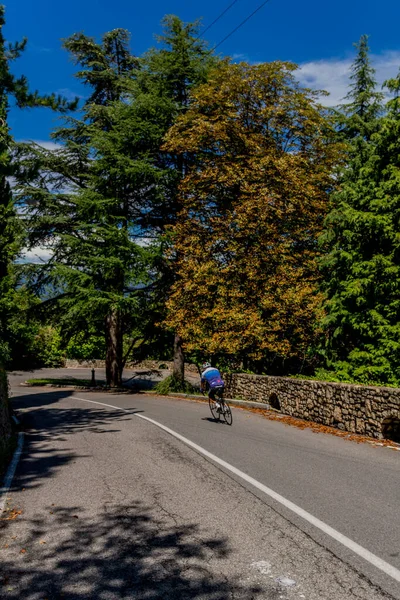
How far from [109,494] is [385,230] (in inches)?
618

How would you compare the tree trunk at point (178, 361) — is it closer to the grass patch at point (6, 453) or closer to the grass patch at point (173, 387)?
A: the grass patch at point (173, 387)

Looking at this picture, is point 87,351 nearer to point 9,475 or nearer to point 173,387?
point 173,387

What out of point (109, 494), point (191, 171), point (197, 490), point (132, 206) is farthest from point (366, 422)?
point (132, 206)

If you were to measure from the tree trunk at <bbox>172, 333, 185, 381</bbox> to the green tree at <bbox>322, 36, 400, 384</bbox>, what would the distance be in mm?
8267

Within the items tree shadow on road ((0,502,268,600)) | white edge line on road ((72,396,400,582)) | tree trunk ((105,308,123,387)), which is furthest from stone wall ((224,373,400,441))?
tree trunk ((105,308,123,387))

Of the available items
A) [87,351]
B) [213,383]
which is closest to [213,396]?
[213,383]

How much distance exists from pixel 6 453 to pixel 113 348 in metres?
21.1

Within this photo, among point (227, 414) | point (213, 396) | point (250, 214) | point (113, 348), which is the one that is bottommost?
point (227, 414)

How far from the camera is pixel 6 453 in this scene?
9445 millimetres

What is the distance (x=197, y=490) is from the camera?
6.85 metres

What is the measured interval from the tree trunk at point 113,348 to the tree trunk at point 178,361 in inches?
190

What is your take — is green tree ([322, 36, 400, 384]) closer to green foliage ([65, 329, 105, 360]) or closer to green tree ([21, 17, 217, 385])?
green tree ([21, 17, 217, 385])

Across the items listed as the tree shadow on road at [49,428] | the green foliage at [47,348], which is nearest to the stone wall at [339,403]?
the tree shadow on road at [49,428]

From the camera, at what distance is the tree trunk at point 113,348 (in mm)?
30422
